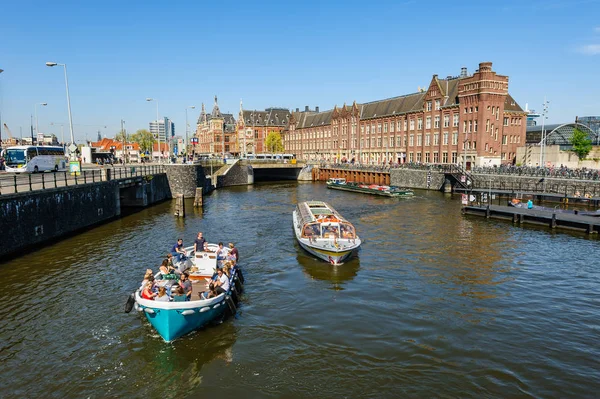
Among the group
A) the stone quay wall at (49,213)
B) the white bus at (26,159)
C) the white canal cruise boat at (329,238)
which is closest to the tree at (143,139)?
the white bus at (26,159)

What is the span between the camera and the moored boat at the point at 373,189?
65119 mm

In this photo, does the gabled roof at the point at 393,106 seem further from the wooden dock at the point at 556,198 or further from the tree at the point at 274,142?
the wooden dock at the point at 556,198

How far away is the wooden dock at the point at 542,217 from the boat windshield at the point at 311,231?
2497 centimetres

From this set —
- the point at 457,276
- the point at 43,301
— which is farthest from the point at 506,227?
the point at 43,301

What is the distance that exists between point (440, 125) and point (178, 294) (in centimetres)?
7804

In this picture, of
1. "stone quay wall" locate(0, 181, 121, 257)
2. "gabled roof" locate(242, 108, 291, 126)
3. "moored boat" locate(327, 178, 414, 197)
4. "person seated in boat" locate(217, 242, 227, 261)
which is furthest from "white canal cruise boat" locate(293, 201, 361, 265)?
"gabled roof" locate(242, 108, 291, 126)

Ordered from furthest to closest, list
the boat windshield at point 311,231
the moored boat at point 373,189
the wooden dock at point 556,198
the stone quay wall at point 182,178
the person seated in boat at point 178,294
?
the moored boat at point 373,189 → the stone quay wall at point 182,178 → the wooden dock at point 556,198 → the boat windshield at point 311,231 → the person seated in boat at point 178,294

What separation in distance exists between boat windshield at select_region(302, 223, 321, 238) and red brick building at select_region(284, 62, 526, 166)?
5509 centimetres

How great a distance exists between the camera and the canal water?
45.5ft

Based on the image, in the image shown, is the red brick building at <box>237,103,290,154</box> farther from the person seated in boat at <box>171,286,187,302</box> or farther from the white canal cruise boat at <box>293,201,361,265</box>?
the person seated in boat at <box>171,286,187,302</box>

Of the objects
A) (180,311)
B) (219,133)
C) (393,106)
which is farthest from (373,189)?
(219,133)

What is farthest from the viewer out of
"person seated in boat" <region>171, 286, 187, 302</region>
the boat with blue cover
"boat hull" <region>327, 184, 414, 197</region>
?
"boat hull" <region>327, 184, 414, 197</region>

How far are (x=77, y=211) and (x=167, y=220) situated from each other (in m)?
9.64

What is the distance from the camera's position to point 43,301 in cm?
2036
